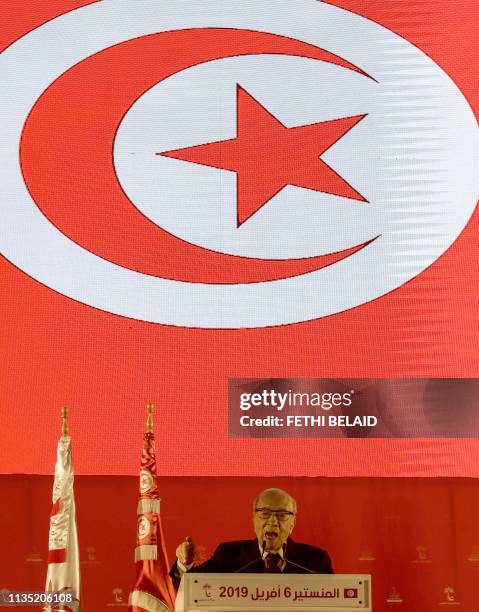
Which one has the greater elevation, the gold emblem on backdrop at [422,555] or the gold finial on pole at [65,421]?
the gold finial on pole at [65,421]

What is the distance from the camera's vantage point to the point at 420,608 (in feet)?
13.2

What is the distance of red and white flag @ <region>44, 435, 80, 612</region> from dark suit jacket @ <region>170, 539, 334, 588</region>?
0.39 metres

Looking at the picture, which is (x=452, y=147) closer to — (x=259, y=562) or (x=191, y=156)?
(x=191, y=156)

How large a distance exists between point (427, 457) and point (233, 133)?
1.56 metres

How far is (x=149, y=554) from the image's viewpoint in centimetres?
400

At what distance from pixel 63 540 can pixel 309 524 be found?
969 mm

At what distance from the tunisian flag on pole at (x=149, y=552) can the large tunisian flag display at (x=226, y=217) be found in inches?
3.5

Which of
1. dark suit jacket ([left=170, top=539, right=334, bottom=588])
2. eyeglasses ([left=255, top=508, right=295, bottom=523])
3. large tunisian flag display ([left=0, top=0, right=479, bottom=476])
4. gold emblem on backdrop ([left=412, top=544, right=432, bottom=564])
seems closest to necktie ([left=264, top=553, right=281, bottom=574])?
dark suit jacket ([left=170, top=539, right=334, bottom=588])

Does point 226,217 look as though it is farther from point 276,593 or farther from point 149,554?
point 276,593

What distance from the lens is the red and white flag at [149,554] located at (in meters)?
3.98

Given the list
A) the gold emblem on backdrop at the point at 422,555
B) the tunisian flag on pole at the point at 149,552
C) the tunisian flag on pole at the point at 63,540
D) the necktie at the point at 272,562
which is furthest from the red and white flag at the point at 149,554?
the gold emblem on backdrop at the point at 422,555

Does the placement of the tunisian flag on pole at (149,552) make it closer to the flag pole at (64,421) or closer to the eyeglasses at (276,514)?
the flag pole at (64,421)

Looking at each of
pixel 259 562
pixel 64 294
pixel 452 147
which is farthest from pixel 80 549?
pixel 452 147

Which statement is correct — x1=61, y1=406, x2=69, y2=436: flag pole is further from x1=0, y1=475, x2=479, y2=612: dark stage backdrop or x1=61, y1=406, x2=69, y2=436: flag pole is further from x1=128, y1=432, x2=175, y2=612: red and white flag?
x1=128, y1=432, x2=175, y2=612: red and white flag
